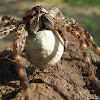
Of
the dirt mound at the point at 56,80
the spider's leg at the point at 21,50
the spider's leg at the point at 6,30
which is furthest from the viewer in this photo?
the spider's leg at the point at 6,30

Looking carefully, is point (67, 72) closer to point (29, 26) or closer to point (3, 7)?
point (29, 26)

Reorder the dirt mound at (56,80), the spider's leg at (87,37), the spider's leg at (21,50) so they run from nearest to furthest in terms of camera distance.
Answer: the spider's leg at (21,50), the dirt mound at (56,80), the spider's leg at (87,37)

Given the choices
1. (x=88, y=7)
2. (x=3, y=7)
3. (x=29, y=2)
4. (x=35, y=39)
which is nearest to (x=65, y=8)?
(x=88, y=7)

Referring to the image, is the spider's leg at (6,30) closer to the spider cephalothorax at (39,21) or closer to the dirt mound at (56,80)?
the spider cephalothorax at (39,21)

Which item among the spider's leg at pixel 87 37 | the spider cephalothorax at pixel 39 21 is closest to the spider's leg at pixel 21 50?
the spider cephalothorax at pixel 39 21

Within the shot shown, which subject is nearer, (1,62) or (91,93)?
(91,93)

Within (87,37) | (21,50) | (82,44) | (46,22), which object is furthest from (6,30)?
(87,37)
